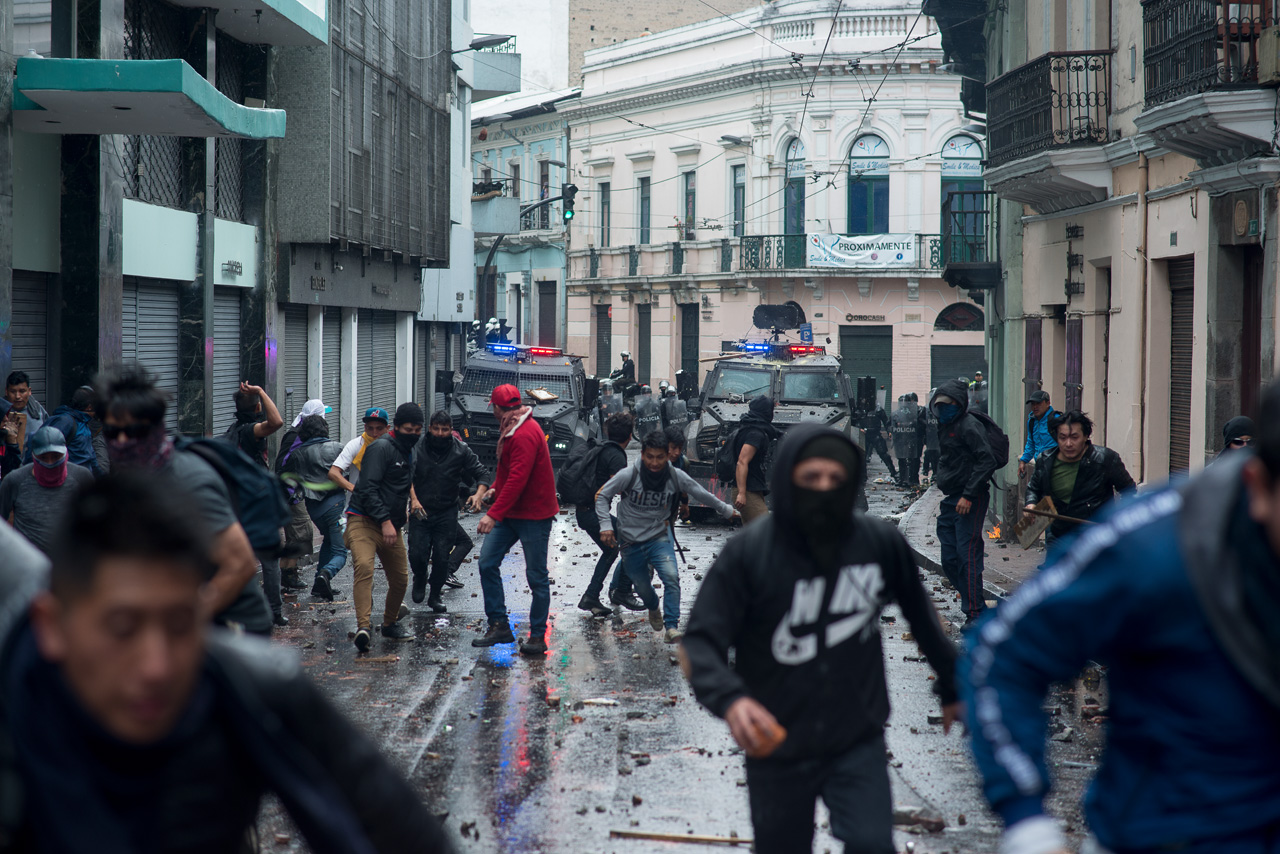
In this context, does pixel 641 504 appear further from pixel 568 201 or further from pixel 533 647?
pixel 568 201

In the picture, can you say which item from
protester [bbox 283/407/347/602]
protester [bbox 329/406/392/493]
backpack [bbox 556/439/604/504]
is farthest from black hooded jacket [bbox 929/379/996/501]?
protester [bbox 283/407/347/602]

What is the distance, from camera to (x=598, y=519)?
439 inches

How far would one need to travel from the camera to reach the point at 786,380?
21484 millimetres

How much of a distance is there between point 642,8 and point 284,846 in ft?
170

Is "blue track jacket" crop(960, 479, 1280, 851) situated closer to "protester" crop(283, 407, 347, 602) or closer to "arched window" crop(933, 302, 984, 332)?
"protester" crop(283, 407, 347, 602)

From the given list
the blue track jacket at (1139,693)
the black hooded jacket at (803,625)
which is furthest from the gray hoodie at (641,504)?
the blue track jacket at (1139,693)

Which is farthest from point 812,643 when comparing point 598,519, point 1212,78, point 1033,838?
point 1212,78

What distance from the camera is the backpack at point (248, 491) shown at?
15.0ft

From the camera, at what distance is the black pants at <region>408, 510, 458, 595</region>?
437 inches

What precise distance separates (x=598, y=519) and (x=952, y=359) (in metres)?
29.4

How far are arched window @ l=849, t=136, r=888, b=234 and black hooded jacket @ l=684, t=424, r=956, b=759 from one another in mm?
36764

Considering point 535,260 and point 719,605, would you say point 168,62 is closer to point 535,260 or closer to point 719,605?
point 719,605

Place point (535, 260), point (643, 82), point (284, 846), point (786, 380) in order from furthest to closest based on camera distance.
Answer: point (535, 260) < point (643, 82) < point (786, 380) < point (284, 846)

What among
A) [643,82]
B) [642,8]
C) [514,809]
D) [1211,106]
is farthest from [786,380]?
[642,8]
